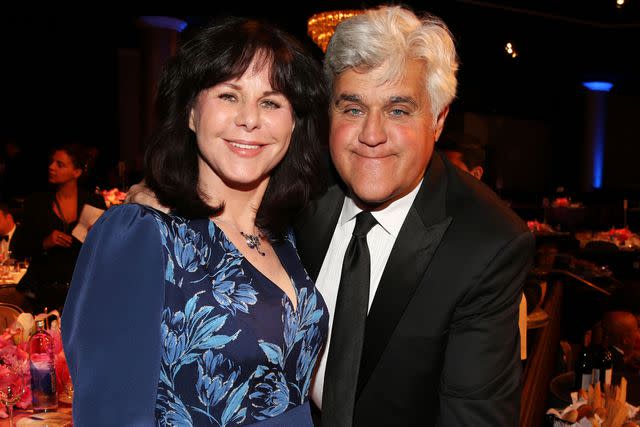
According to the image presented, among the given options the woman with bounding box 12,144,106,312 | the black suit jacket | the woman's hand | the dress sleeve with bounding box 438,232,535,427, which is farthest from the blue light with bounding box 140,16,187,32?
the dress sleeve with bounding box 438,232,535,427

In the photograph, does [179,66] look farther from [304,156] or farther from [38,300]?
[38,300]

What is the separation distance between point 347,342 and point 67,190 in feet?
14.3

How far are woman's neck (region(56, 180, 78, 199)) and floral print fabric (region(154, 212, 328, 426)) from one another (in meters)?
4.28

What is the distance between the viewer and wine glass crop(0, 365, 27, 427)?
224 centimetres

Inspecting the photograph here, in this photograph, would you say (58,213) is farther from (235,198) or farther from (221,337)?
(221,337)

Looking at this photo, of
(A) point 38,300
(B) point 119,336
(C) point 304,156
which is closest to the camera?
(B) point 119,336

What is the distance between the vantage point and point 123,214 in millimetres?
1543

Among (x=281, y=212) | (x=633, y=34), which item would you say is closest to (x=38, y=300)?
(x=281, y=212)

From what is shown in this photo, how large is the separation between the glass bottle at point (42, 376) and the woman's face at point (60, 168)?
3389 millimetres

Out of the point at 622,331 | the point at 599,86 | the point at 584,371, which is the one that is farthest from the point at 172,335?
the point at 599,86

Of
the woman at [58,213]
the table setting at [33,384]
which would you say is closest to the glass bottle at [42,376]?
the table setting at [33,384]

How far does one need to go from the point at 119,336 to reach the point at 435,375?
40.0 inches

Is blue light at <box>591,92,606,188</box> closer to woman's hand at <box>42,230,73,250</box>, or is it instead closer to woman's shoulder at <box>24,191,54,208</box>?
woman's shoulder at <box>24,191,54,208</box>

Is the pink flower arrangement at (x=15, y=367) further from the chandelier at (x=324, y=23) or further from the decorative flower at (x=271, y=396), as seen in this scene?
the chandelier at (x=324, y=23)
